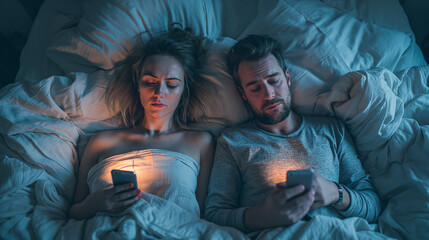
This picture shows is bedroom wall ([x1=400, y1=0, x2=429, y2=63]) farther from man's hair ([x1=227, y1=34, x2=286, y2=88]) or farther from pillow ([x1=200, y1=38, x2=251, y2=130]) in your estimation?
pillow ([x1=200, y1=38, x2=251, y2=130])

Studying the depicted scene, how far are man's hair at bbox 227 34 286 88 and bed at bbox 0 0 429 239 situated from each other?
8 centimetres

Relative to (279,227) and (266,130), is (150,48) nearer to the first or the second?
(266,130)

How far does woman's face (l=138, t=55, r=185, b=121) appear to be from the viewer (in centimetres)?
136

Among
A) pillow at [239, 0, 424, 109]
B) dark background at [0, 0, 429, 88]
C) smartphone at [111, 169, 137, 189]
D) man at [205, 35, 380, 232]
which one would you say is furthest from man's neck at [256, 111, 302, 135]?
dark background at [0, 0, 429, 88]

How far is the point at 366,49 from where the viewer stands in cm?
151

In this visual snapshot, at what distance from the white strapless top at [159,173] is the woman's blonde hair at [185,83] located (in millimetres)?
268

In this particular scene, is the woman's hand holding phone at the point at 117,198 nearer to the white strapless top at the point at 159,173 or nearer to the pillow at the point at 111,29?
the white strapless top at the point at 159,173

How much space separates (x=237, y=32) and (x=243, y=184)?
1002mm

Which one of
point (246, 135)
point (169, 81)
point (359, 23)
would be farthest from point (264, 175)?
point (359, 23)

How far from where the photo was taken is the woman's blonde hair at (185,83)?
149 centimetres

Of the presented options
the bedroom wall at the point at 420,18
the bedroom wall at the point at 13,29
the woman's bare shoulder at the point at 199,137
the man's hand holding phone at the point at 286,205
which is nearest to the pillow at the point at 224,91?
the woman's bare shoulder at the point at 199,137

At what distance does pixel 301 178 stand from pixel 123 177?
2.12 feet

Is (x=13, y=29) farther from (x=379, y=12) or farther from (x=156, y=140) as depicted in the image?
(x=379, y=12)

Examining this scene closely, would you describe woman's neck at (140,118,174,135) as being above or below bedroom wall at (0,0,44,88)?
below
